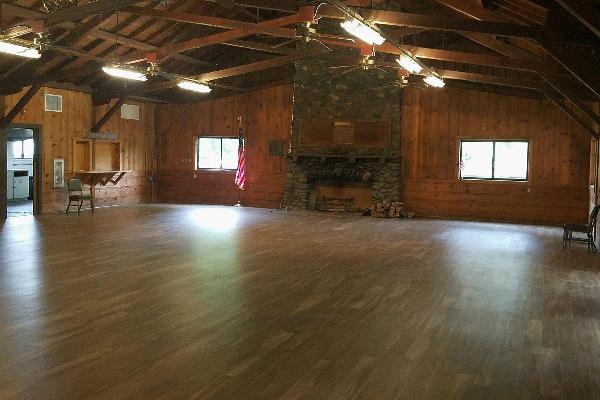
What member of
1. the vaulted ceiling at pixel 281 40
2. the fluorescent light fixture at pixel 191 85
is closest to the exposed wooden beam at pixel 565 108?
the vaulted ceiling at pixel 281 40

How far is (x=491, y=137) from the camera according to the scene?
13273 millimetres

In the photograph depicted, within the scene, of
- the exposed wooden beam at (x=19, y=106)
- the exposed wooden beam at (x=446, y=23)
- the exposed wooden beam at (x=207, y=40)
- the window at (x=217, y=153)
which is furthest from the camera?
the window at (x=217, y=153)

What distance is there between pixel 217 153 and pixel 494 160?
7572 mm

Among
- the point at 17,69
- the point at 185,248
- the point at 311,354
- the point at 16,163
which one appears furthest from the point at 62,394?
the point at 16,163

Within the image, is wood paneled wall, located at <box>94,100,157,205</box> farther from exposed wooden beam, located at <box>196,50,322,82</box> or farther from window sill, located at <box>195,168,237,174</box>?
exposed wooden beam, located at <box>196,50,322,82</box>

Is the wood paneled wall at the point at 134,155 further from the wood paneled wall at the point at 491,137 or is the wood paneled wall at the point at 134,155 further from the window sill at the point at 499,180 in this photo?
the window sill at the point at 499,180

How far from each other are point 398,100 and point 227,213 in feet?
16.3

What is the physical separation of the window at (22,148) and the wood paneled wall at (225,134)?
4.18 meters

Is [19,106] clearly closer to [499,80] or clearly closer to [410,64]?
[410,64]

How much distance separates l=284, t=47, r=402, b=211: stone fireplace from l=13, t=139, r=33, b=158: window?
27.3 ft

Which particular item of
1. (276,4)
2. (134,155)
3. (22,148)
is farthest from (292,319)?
(22,148)

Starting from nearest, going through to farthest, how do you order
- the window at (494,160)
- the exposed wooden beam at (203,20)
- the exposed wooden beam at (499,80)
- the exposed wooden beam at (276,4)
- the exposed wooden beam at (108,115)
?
the exposed wooden beam at (276,4), the exposed wooden beam at (203,20), the exposed wooden beam at (499,80), the window at (494,160), the exposed wooden beam at (108,115)

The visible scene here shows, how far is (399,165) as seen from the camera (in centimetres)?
1400

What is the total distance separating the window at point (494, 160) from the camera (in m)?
13.2
